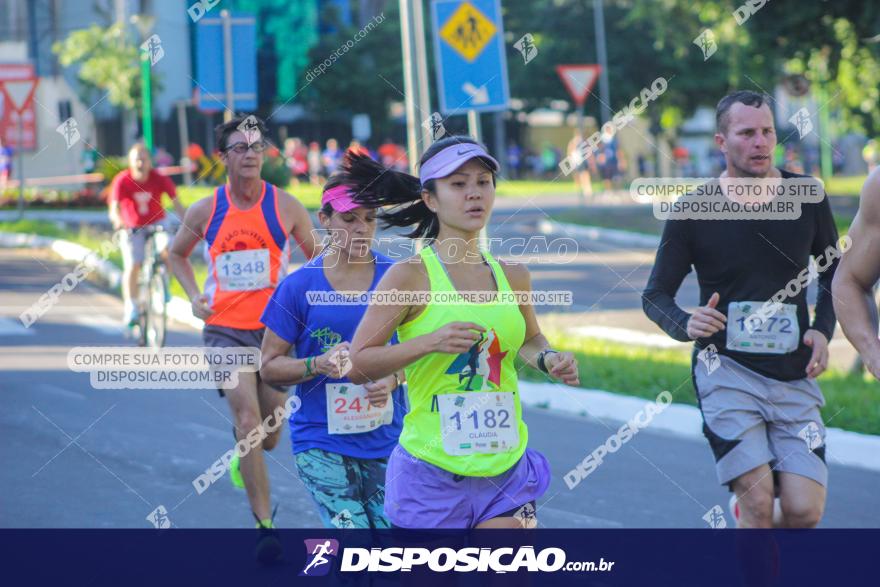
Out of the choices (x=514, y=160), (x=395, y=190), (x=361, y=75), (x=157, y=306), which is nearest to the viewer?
(x=395, y=190)

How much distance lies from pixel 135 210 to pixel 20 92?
12.9 metres

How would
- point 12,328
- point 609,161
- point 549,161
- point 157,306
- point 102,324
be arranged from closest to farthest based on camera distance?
point 157,306 → point 12,328 → point 102,324 → point 609,161 → point 549,161

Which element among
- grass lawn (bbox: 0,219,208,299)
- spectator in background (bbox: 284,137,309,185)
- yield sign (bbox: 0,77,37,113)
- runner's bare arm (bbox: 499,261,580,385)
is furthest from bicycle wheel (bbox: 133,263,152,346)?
spectator in background (bbox: 284,137,309,185)

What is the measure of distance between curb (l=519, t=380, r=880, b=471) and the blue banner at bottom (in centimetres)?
177

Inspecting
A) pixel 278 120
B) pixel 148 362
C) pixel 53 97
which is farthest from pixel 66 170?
pixel 148 362

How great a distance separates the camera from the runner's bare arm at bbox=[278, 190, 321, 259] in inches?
289

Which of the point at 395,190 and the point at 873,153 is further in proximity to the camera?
the point at 873,153

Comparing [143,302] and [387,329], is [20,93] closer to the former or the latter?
[143,302]

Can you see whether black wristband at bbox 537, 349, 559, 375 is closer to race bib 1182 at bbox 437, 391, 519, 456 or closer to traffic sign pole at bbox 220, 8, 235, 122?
race bib 1182 at bbox 437, 391, 519, 456

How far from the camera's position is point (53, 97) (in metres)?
59.0

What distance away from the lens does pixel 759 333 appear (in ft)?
18.5

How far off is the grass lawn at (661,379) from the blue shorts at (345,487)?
15.0ft

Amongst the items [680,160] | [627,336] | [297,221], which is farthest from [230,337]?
[680,160]

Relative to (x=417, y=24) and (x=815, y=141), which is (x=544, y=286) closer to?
(x=417, y=24)
